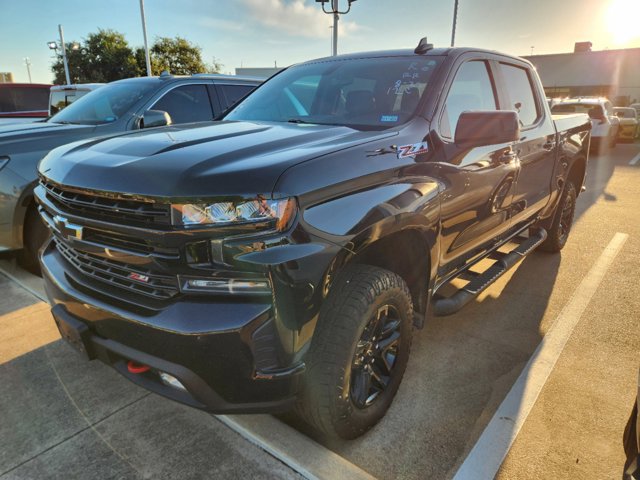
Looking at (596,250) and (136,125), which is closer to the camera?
(136,125)

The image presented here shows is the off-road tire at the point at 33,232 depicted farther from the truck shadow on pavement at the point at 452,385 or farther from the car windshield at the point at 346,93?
the truck shadow on pavement at the point at 452,385

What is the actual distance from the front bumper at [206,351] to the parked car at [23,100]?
33.2 feet

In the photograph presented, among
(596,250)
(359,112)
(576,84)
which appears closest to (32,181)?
(359,112)

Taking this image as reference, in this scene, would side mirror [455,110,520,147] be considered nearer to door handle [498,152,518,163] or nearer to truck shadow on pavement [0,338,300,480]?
door handle [498,152,518,163]

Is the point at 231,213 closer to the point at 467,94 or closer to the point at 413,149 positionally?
the point at 413,149

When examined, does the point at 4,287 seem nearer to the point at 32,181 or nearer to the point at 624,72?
the point at 32,181

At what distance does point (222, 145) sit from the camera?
2.05 m

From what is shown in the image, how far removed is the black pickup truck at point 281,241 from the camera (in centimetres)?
167

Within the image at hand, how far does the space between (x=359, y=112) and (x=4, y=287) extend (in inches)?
136

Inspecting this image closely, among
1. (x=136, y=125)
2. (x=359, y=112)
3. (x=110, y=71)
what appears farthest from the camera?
(x=110, y=71)

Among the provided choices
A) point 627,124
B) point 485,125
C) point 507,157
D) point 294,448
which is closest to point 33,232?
point 294,448

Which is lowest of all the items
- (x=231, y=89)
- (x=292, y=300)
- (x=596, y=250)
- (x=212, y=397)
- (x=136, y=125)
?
(x=596, y=250)

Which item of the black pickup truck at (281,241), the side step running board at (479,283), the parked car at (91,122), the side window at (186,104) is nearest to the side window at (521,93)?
the black pickup truck at (281,241)

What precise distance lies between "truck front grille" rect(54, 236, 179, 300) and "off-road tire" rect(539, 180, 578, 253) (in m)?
4.27
